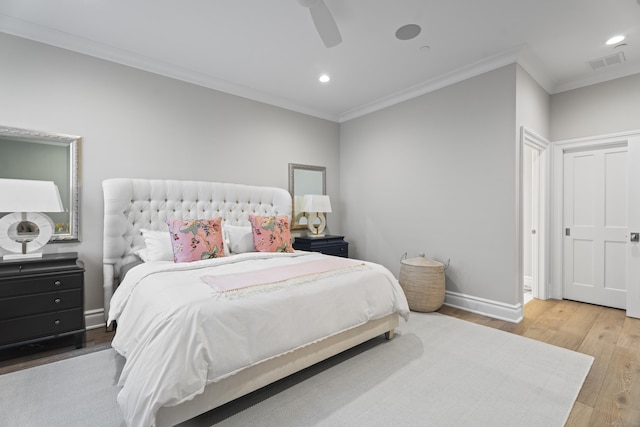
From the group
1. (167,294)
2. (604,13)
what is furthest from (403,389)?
(604,13)

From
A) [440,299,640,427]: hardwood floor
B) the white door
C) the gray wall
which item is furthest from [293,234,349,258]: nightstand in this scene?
the gray wall

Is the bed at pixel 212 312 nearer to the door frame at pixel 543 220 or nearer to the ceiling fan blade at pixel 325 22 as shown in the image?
the ceiling fan blade at pixel 325 22

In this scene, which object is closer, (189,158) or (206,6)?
(206,6)

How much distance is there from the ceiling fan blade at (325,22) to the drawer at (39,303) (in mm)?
2906

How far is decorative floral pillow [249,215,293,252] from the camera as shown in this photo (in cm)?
343

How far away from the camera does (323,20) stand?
2156 mm

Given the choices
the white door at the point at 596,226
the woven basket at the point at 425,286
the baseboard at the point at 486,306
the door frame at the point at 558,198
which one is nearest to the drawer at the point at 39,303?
the woven basket at the point at 425,286

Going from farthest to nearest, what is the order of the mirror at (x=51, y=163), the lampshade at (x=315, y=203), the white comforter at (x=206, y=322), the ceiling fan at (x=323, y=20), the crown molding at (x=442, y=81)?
1. the lampshade at (x=315, y=203)
2. the crown molding at (x=442, y=81)
3. the mirror at (x=51, y=163)
4. the ceiling fan at (x=323, y=20)
5. the white comforter at (x=206, y=322)

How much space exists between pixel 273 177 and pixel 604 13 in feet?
12.5

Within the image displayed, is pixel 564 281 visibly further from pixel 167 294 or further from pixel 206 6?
pixel 206 6

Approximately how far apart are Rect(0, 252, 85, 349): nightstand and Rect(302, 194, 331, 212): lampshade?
9.05 ft

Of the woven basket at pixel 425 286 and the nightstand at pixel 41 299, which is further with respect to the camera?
the woven basket at pixel 425 286

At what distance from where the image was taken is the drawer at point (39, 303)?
7.63ft

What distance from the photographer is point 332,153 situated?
5.27 meters
